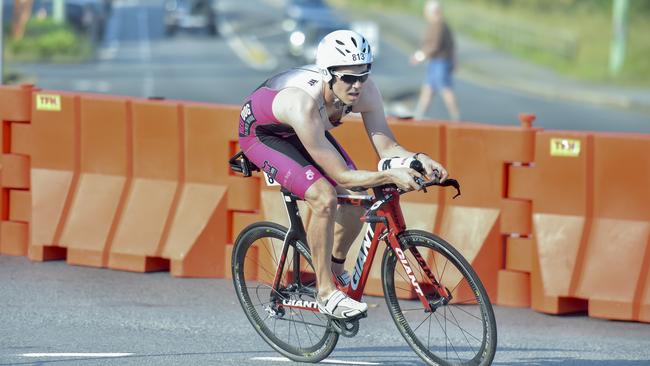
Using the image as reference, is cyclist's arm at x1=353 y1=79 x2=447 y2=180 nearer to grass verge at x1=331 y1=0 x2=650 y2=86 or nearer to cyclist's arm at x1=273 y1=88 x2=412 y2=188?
cyclist's arm at x1=273 y1=88 x2=412 y2=188

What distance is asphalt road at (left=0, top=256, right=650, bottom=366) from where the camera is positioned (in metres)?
7.05

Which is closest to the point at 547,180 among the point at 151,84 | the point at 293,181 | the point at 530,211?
the point at 530,211

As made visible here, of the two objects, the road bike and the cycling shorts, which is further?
the cycling shorts

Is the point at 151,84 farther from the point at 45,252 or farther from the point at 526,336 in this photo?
the point at 526,336

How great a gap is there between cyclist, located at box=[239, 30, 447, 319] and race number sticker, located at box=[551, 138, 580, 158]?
1.85 m

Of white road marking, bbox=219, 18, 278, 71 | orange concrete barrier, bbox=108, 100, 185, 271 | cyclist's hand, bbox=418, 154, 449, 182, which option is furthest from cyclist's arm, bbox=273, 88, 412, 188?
white road marking, bbox=219, 18, 278, 71

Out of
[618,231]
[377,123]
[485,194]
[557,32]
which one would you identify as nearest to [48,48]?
[557,32]

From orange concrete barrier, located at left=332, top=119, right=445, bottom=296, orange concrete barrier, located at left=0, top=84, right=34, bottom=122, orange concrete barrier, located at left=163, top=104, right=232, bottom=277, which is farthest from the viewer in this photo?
orange concrete barrier, located at left=0, top=84, right=34, bottom=122

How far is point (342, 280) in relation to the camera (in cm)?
685

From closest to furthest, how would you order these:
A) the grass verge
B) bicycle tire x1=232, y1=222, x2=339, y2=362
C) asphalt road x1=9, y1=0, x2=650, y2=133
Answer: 1. bicycle tire x1=232, y1=222, x2=339, y2=362
2. asphalt road x1=9, y1=0, x2=650, y2=133
3. the grass verge

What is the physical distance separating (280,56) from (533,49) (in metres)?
8.21

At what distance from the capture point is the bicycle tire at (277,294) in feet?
22.9

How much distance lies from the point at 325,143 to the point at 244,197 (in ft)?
8.80

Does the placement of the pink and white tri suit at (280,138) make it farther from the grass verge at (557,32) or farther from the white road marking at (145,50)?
the grass verge at (557,32)
